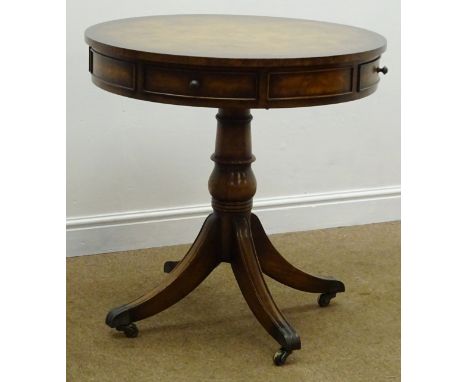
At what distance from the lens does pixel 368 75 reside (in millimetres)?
2340

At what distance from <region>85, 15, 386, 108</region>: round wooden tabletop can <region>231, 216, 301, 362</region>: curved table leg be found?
61 centimetres

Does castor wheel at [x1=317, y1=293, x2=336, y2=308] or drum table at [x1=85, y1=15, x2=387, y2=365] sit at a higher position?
drum table at [x1=85, y1=15, x2=387, y2=365]

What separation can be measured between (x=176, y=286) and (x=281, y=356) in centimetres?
41

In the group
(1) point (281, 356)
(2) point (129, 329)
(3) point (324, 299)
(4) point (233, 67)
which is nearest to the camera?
(4) point (233, 67)

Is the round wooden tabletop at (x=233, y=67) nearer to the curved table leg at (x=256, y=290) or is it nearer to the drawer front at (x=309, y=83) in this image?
the drawer front at (x=309, y=83)

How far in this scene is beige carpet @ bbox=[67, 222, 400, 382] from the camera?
8.05 ft

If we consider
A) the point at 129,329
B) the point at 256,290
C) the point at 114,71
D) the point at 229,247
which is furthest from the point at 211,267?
the point at 114,71

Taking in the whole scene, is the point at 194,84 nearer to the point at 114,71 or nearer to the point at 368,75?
the point at 114,71

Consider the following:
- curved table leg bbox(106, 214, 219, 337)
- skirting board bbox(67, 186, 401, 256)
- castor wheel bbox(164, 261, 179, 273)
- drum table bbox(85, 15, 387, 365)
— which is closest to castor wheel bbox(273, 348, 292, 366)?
drum table bbox(85, 15, 387, 365)

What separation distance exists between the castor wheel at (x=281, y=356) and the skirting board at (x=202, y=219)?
3.45 ft

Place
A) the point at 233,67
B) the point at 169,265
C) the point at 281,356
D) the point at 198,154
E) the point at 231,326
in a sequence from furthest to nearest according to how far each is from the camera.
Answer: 1. the point at 198,154
2. the point at 169,265
3. the point at 231,326
4. the point at 281,356
5. the point at 233,67

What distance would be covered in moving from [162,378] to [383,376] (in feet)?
2.08

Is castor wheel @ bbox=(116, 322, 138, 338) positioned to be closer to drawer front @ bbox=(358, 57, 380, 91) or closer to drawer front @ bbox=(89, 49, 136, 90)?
drawer front @ bbox=(89, 49, 136, 90)

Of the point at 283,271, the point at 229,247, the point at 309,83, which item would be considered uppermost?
the point at 309,83
